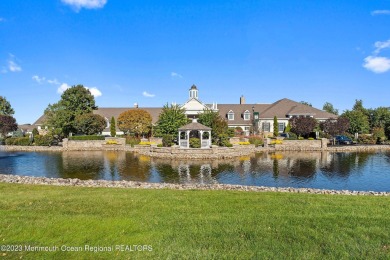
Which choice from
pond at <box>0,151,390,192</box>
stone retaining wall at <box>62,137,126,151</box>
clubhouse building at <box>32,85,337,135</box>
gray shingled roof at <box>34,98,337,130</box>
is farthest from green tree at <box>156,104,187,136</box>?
gray shingled roof at <box>34,98,337,130</box>

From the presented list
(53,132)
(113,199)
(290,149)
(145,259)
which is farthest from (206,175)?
(53,132)

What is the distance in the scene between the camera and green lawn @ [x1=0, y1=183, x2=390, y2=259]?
5625 millimetres

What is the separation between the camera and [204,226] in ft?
22.8

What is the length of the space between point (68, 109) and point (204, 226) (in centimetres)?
4816

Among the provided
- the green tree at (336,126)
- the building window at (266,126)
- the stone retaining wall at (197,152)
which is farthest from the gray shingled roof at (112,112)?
the green tree at (336,126)

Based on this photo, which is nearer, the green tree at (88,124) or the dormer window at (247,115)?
the green tree at (88,124)

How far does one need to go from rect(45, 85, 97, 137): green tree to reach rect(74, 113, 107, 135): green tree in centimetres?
141

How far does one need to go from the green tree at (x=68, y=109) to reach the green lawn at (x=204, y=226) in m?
39.6

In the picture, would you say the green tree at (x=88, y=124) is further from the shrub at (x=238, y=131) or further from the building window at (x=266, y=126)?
the building window at (x=266, y=126)

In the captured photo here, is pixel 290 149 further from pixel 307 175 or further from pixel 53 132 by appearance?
pixel 53 132

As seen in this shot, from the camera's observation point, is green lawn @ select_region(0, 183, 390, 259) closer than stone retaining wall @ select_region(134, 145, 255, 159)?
Yes

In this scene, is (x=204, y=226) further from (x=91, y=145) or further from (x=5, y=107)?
(x=5, y=107)

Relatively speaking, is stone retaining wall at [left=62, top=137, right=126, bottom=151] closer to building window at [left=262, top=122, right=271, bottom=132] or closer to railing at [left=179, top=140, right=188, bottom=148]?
railing at [left=179, top=140, right=188, bottom=148]

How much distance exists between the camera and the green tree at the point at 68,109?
45.7 meters
